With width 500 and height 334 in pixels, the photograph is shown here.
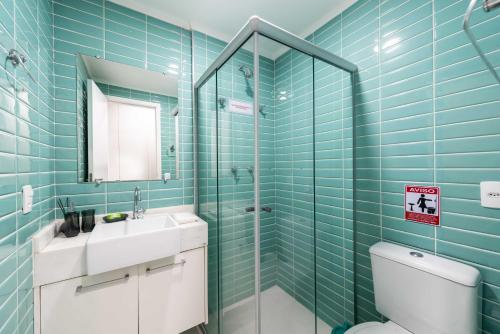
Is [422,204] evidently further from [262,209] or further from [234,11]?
[234,11]

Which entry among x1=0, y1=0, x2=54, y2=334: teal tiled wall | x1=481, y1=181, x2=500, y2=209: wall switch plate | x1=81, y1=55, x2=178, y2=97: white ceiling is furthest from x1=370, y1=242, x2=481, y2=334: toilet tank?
x1=81, y1=55, x2=178, y2=97: white ceiling

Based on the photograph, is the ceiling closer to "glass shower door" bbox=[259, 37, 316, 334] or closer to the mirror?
the mirror

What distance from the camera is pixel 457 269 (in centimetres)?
96

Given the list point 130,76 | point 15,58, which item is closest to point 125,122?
point 130,76

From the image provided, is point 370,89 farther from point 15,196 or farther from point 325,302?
point 15,196

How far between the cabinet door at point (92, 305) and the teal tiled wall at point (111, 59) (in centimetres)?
52

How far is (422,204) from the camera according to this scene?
1.15m

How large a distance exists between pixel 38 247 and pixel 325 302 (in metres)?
1.78

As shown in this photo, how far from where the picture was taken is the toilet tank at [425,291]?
0.89 meters

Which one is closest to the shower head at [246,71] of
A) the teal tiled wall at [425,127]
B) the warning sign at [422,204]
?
the teal tiled wall at [425,127]

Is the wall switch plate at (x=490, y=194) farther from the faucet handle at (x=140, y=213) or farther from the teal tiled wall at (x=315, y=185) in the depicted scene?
the faucet handle at (x=140, y=213)

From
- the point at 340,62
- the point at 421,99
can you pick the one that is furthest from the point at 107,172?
the point at 421,99

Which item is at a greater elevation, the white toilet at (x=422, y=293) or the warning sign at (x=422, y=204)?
the warning sign at (x=422, y=204)

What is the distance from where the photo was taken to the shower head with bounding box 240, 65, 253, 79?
1119 mm
